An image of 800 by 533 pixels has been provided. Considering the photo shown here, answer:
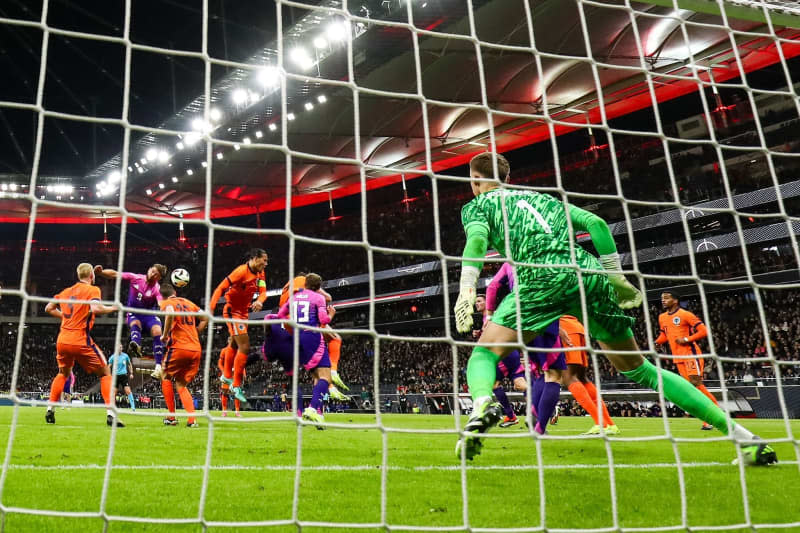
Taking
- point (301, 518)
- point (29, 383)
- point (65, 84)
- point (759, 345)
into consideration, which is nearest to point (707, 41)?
Result: point (759, 345)

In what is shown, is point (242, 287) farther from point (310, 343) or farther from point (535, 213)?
point (535, 213)

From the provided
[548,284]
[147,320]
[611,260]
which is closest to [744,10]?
[611,260]

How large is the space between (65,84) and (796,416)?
22946mm

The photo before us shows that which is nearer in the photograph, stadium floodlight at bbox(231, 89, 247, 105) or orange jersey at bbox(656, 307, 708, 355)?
orange jersey at bbox(656, 307, 708, 355)

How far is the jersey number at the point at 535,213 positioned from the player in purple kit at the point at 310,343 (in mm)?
3653

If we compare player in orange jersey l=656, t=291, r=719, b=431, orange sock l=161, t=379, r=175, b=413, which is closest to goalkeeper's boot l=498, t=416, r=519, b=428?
player in orange jersey l=656, t=291, r=719, b=431

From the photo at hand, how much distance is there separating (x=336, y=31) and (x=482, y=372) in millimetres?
15712

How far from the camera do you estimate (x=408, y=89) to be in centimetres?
2009

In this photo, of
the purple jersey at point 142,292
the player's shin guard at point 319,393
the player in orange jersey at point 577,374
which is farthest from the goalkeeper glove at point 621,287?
the purple jersey at point 142,292

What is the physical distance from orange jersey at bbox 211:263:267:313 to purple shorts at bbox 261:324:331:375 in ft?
3.66

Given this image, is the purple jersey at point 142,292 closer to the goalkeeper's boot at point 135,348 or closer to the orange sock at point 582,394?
the goalkeeper's boot at point 135,348

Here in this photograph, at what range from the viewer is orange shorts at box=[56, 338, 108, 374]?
22.4ft

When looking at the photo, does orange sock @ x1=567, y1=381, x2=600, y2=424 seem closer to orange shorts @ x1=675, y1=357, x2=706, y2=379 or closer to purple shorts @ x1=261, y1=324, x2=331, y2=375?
Result: purple shorts @ x1=261, y1=324, x2=331, y2=375

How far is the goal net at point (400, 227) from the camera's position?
2922 mm
